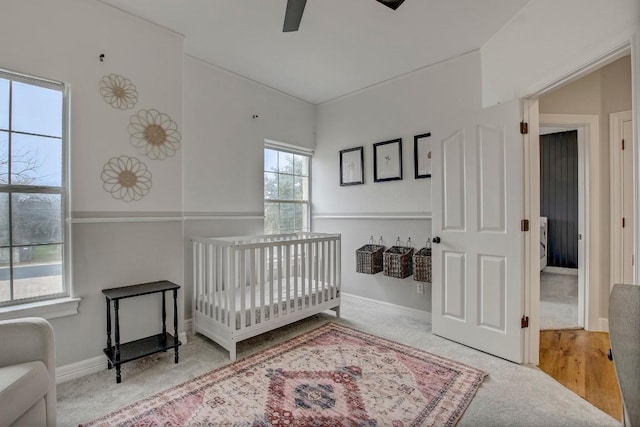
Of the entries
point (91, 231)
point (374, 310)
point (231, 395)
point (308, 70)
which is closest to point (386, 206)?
point (374, 310)

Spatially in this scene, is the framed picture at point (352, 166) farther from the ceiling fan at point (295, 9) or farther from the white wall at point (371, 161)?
the ceiling fan at point (295, 9)

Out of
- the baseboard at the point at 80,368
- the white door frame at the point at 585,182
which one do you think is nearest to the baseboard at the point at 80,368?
the baseboard at the point at 80,368

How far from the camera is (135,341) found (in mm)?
2330

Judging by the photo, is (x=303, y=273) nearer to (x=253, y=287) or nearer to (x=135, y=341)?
(x=253, y=287)

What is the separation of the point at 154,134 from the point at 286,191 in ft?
5.65

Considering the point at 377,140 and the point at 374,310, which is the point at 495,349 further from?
the point at 377,140

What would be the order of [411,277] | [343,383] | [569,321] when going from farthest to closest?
[411,277] → [569,321] → [343,383]

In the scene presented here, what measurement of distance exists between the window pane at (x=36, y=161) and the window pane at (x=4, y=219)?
0.11 m

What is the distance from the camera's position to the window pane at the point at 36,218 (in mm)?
1949

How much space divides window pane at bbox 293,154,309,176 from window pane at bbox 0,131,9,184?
2.67 meters

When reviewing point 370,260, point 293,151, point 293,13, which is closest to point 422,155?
point 370,260

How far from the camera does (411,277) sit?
10.8 ft

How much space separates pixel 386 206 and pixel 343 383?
2.01 m

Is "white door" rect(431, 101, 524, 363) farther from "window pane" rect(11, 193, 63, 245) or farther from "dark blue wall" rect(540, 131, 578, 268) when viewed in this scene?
"dark blue wall" rect(540, 131, 578, 268)
